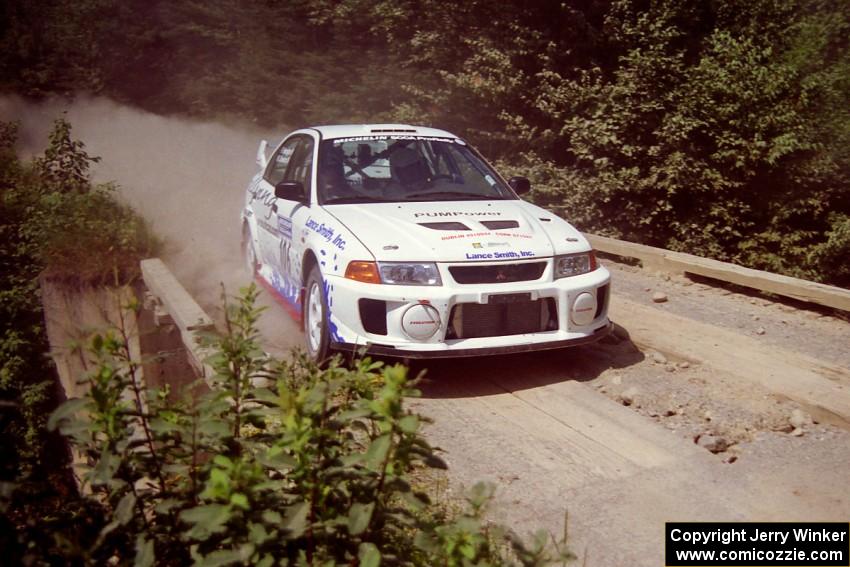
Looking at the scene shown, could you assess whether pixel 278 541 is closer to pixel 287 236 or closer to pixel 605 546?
pixel 605 546

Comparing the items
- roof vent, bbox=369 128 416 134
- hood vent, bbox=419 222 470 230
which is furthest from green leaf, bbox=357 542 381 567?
roof vent, bbox=369 128 416 134

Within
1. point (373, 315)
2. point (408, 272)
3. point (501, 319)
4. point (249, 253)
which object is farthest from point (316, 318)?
point (249, 253)

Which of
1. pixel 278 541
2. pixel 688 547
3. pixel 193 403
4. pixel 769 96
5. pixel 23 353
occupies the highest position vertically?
pixel 769 96

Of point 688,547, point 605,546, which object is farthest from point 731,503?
point 605,546

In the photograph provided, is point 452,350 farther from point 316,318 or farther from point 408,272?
point 316,318

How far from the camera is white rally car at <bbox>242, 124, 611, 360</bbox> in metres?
5.27

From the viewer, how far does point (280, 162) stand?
792cm

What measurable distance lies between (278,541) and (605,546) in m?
1.85

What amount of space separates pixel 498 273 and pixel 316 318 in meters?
1.46

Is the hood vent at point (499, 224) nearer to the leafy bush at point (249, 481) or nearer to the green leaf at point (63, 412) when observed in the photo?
Result: the leafy bush at point (249, 481)

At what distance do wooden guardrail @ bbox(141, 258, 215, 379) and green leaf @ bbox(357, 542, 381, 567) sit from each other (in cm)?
261

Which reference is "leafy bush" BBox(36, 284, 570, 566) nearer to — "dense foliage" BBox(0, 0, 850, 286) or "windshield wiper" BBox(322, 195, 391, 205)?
"windshield wiper" BBox(322, 195, 391, 205)

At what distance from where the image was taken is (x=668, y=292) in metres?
8.56

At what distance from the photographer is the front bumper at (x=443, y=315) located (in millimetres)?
5223
